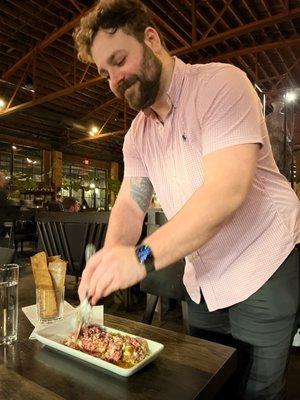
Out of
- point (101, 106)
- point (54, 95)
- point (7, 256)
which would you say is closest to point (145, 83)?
point (7, 256)

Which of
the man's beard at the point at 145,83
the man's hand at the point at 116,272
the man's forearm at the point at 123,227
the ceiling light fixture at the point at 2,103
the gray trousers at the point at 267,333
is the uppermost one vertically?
the ceiling light fixture at the point at 2,103

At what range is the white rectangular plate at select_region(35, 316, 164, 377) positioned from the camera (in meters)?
0.78

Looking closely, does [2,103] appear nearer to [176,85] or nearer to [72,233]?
[72,233]

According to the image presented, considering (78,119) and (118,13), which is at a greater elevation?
(78,119)

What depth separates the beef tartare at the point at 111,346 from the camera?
83 cm

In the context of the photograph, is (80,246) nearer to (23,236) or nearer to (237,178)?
(237,178)

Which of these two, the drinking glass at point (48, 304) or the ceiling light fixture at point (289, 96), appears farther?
the ceiling light fixture at point (289, 96)

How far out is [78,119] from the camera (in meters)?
11.5

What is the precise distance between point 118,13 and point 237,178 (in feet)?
1.96

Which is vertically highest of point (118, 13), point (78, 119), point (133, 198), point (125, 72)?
point (78, 119)

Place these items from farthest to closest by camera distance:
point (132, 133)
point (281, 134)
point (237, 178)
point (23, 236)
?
point (23, 236)
point (281, 134)
point (132, 133)
point (237, 178)

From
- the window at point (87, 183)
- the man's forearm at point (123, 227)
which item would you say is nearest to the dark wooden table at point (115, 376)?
the man's forearm at point (123, 227)

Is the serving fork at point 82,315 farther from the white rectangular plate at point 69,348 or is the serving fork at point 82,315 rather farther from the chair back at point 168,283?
the chair back at point 168,283

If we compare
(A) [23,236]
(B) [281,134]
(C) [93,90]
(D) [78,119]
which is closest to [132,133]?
(B) [281,134]
